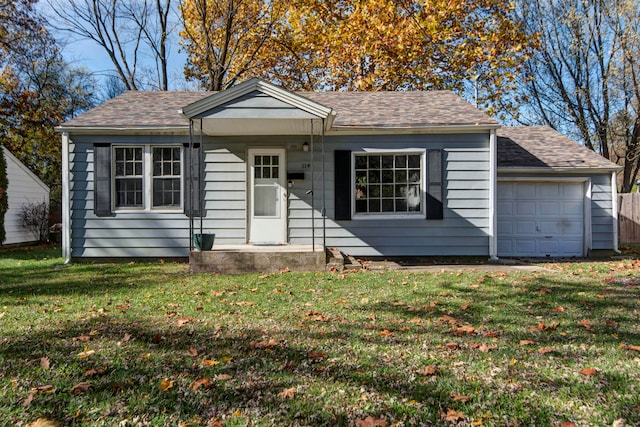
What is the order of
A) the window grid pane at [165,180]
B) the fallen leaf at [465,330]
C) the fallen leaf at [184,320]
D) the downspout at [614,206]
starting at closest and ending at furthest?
the fallen leaf at [465,330], the fallen leaf at [184,320], the window grid pane at [165,180], the downspout at [614,206]

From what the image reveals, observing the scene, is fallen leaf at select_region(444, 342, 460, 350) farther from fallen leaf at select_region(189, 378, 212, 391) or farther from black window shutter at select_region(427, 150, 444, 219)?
black window shutter at select_region(427, 150, 444, 219)

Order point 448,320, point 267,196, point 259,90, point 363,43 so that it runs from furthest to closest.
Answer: point 363,43
point 267,196
point 259,90
point 448,320

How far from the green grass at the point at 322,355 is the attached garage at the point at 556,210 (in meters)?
4.54

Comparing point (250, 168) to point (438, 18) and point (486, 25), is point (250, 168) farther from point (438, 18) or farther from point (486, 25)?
point (486, 25)

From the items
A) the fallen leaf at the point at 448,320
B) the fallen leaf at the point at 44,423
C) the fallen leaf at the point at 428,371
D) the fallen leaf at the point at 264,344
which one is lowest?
the fallen leaf at the point at 44,423

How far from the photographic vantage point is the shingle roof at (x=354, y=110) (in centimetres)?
951

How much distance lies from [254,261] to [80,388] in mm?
5094

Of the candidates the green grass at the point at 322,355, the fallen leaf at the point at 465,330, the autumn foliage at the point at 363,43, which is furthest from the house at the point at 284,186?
the autumn foliage at the point at 363,43

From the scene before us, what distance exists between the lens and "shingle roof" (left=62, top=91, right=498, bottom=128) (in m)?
9.51

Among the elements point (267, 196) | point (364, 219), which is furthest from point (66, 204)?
point (364, 219)

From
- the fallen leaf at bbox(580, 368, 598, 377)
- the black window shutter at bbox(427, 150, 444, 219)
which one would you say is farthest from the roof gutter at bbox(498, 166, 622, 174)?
the fallen leaf at bbox(580, 368, 598, 377)

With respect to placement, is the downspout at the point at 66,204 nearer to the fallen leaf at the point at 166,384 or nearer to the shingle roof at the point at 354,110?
the shingle roof at the point at 354,110

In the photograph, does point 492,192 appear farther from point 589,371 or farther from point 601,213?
point 589,371

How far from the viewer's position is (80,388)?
9.29 ft
